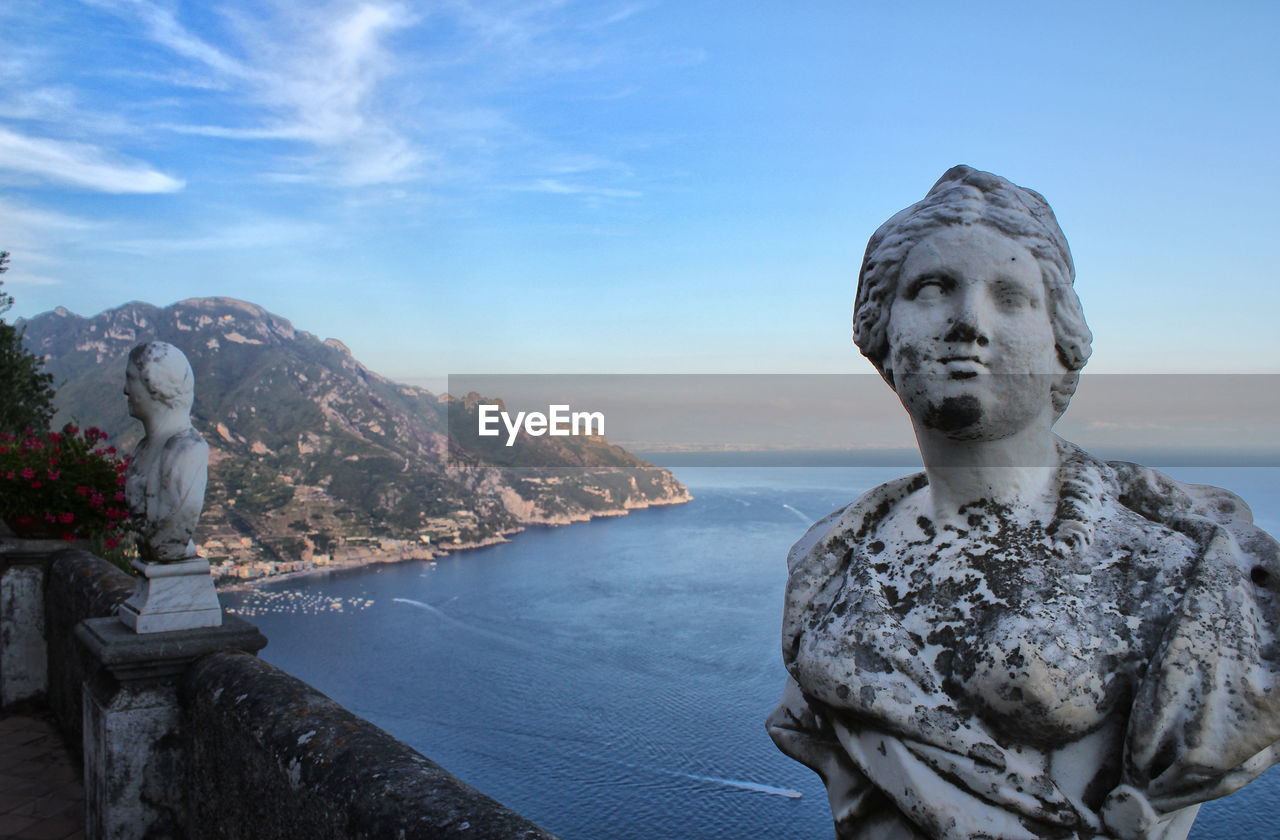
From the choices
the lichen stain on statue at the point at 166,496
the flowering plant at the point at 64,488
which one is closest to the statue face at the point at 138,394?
the lichen stain on statue at the point at 166,496

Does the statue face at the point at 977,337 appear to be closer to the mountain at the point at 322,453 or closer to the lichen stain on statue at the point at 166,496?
the lichen stain on statue at the point at 166,496

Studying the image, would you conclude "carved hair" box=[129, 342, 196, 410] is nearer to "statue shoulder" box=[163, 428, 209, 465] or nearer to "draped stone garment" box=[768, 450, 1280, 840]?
"statue shoulder" box=[163, 428, 209, 465]

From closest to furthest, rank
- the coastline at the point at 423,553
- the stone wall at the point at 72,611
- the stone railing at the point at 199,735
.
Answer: the stone railing at the point at 199,735
the stone wall at the point at 72,611
the coastline at the point at 423,553

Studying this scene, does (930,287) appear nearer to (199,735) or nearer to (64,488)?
(199,735)

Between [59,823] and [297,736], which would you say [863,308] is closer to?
[297,736]

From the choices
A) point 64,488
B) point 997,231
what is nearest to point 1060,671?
point 997,231

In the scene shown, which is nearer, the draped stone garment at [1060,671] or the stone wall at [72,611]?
the draped stone garment at [1060,671]
